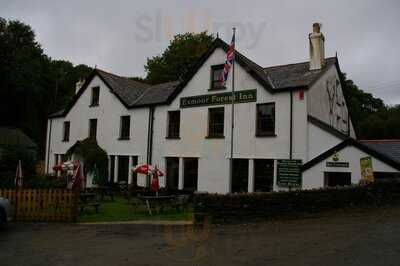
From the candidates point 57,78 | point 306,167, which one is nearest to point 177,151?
point 306,167

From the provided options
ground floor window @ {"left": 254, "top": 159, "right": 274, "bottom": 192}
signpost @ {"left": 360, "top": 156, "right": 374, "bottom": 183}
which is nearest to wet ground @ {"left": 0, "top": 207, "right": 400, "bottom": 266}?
signpost @ {"left": 360, "top": 156, "right": 374, "bottom": 183}

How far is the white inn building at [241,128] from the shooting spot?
16614 millimetres

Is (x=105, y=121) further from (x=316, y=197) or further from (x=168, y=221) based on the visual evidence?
(x=316, y=197)

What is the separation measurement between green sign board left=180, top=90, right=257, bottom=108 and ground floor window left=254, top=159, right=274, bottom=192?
3.38 meters

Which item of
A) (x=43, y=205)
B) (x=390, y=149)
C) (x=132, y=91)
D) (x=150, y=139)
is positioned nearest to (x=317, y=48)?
(x=390, y=149)

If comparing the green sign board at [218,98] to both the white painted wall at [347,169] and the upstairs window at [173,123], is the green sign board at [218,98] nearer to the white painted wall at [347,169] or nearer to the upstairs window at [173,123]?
the upstairs window at [173,123]

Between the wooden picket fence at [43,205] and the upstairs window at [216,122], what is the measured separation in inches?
369

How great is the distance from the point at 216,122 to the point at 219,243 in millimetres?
11999

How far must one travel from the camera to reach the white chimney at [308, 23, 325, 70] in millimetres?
19297

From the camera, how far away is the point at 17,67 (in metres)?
43.2

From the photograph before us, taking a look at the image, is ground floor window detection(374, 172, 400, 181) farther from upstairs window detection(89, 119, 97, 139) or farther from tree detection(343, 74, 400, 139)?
tree detection(343, 74, 400, 139)

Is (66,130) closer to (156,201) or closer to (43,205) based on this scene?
(156,201)

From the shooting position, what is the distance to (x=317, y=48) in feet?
63.9

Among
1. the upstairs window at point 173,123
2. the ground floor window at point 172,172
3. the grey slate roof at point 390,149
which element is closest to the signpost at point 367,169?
the grey slate roof at point 390,149
